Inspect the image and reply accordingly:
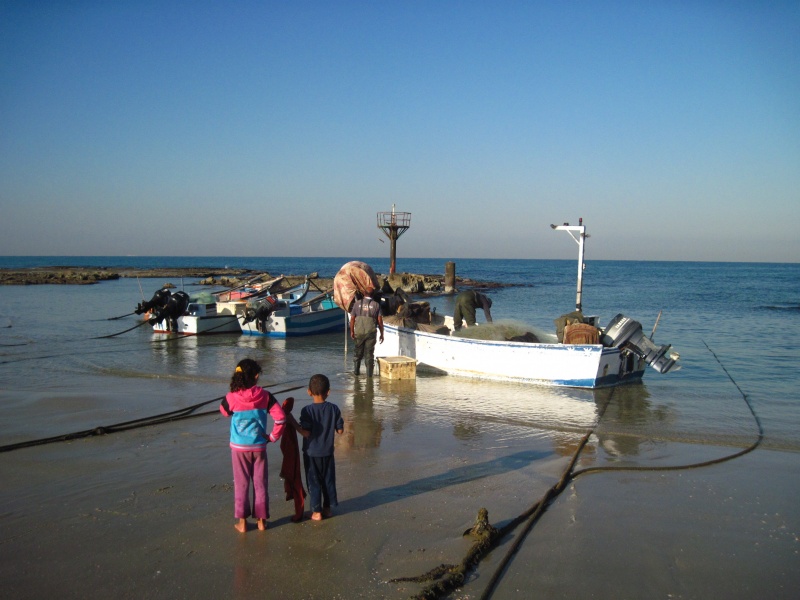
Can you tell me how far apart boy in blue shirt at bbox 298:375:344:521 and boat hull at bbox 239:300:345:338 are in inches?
621

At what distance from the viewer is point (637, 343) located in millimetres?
11219

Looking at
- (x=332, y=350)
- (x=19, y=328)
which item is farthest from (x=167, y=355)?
(x=19, y=328)

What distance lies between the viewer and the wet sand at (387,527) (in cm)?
394

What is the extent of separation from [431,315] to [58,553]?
10949 mm

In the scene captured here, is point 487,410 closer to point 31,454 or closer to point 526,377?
point 526,377

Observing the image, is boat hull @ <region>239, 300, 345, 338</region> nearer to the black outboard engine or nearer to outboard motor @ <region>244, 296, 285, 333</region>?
outboard motor @ <region>244, 296, 285, 333</region>

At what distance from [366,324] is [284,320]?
9126 millimetres

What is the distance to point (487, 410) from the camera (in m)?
9.23

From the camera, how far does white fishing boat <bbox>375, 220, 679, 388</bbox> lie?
10.9 metres

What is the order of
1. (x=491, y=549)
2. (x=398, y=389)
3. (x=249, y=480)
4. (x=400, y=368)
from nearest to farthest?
(x=491, y=549) < (x=249, y=480) < (x=398, y=389) < (x=400, y=368)

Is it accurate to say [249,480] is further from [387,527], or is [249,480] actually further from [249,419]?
[387,527]

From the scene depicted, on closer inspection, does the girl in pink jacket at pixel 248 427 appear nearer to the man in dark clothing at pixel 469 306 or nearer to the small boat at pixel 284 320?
the man in dark clothing at pixel 469 306

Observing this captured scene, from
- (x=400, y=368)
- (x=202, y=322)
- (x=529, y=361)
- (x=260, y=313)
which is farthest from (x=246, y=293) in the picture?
(x=529, y=361)

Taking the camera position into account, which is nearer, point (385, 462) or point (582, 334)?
point (385, 462)
